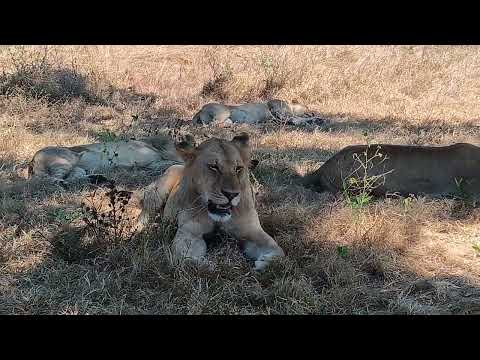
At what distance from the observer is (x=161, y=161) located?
7617 mm

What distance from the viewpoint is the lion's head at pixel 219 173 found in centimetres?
411

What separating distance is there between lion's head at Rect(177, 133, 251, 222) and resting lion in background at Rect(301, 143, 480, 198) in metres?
1.76

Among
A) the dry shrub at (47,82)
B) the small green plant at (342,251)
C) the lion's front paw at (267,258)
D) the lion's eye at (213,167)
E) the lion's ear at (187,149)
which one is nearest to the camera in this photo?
the lion's front paw at (267,258)

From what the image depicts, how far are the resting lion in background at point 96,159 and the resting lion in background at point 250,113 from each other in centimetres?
214

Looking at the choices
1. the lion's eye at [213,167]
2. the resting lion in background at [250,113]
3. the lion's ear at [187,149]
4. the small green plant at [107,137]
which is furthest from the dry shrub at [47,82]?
the lion's eye at [213,167]

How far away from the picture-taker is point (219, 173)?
4.20 m

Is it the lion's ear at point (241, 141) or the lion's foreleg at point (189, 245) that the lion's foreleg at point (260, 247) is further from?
the lion's ear at point (241, 141)

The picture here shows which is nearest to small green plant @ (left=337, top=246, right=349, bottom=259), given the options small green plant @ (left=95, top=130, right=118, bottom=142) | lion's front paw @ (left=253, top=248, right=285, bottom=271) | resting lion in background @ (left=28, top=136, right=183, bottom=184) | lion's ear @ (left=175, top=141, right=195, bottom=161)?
lion's front paw @ (left=253, top=248, right=285, bottom=271)

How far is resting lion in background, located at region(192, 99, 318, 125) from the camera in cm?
1026

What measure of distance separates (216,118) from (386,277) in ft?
21.7

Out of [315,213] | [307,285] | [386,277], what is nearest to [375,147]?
[315,213]

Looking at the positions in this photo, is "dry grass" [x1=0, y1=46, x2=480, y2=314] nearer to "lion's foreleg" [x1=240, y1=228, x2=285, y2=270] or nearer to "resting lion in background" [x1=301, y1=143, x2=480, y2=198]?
"lion's foreleg" [x1=240, y1=228, x2=285, y2=270]

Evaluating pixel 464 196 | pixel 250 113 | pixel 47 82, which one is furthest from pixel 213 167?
pixel 47 82

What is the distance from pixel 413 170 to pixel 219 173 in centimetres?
246
